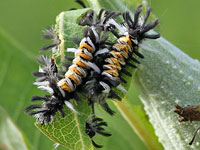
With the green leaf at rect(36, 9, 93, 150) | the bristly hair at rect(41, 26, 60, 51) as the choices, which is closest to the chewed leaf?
the green leaf at rect(36, 9, 93, 150)

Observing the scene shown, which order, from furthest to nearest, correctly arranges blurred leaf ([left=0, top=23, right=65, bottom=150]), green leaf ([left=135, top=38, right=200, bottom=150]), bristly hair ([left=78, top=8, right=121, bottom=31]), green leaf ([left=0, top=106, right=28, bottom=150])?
blurred leaf ([left=0, top=23, right=65, bottom=150]) → green leaf ([left=0, top=106, right=28, bottom=150]) → green leaf ([left=135, top=38, right=200, bottom=150]) → bristly hair ([left=78, top=8, right=121, bottom=31])

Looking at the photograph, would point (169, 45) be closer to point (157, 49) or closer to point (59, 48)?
point (157, 49)

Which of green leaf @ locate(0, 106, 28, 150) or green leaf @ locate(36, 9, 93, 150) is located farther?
green leaf @ locate(0, 106, 28, 150)

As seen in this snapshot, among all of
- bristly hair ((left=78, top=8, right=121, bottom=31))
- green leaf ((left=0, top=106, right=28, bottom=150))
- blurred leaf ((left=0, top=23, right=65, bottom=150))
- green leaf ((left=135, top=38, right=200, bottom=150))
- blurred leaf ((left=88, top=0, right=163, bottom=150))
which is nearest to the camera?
bristly hair ((left=78, top=8, right=121, bottom=31))

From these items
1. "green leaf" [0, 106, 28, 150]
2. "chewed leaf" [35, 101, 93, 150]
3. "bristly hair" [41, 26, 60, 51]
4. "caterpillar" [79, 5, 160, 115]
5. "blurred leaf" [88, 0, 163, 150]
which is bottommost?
"blurred leaf" [88, 0, 163, 150]

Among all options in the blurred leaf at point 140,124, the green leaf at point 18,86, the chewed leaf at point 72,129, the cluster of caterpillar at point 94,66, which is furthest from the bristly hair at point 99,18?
the green leaf at point 18,86

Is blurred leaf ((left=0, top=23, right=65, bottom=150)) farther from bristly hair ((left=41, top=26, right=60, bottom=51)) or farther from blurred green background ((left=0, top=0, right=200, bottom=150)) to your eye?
bristly hair ((left=41, top=26, right=60, bottom=51))

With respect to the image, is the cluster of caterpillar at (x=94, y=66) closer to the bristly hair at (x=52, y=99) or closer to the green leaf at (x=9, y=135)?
the bristly hair at (x=52, y=99)
